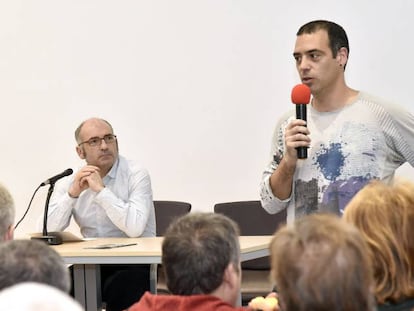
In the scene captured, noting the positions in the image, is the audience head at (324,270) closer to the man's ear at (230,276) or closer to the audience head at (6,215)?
the man's ear at (230,276)

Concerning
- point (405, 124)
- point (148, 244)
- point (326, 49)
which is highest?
point (326, 49)

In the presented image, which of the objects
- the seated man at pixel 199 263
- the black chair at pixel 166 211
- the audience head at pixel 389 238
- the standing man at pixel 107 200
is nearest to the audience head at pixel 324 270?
the audience head at pixel 389 238

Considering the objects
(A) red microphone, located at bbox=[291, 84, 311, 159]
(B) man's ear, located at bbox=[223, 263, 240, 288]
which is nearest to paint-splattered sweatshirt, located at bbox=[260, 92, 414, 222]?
(A) red microphone, located at bbox=[291, 84, 311, 159]

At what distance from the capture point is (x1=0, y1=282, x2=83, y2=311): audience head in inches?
49.1

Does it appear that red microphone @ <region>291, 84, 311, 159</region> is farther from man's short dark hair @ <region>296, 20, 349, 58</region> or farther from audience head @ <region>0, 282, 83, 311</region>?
audience head @ <region>0, 282, 83, 311</region>

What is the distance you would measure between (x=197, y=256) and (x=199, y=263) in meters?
0.02

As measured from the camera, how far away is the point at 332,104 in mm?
3463

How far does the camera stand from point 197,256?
219 centimetres

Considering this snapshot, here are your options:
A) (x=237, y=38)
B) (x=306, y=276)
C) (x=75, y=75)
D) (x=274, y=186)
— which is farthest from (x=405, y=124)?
(x=75, y=75)

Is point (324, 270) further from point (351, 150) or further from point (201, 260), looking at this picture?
point (351, 150)

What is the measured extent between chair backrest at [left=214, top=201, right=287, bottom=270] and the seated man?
2619mm

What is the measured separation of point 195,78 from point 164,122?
0.38 metres

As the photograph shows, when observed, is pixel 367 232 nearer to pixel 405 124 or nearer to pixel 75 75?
pixel 405 124

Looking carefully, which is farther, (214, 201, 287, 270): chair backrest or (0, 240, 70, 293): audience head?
(214, 201, 287, 270): chair backrest
